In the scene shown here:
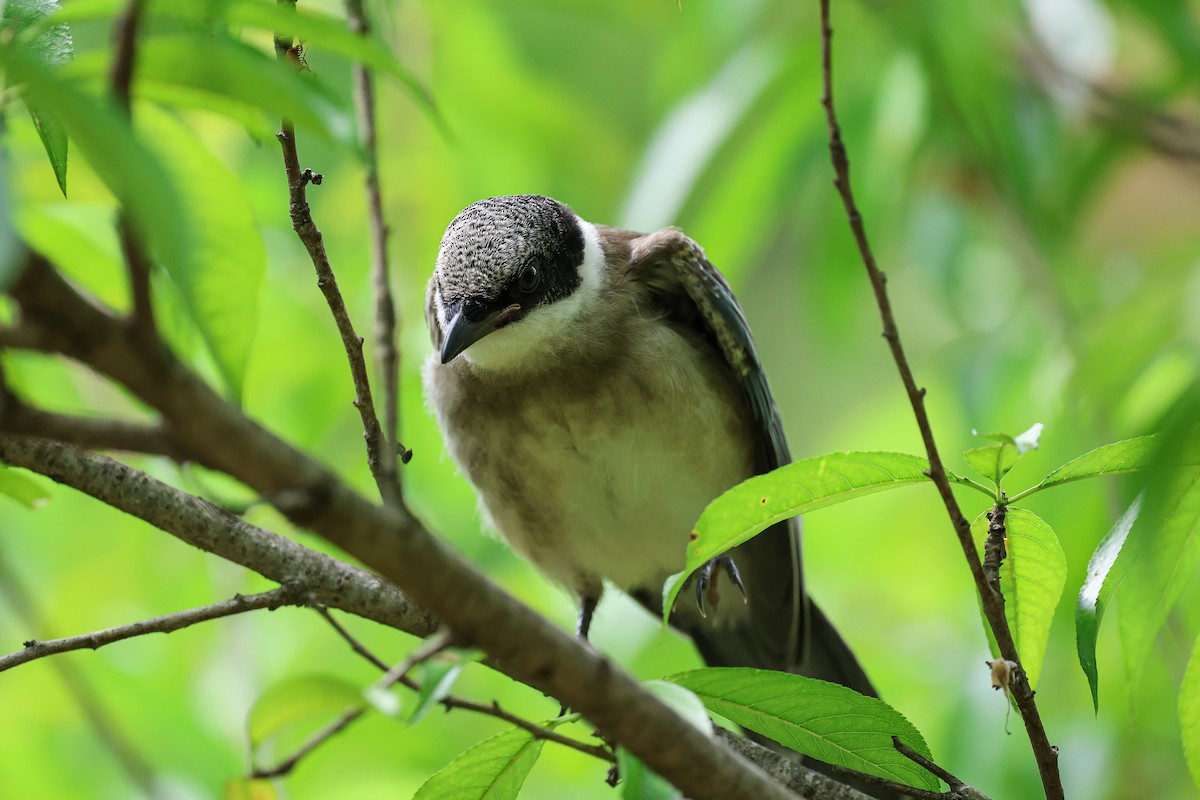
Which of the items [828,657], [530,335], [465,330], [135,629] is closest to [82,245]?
[465,330]

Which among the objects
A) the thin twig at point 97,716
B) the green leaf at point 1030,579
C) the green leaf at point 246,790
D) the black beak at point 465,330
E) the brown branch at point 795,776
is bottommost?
the green leaf at point 246,790

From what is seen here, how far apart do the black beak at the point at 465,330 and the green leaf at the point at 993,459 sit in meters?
1.59

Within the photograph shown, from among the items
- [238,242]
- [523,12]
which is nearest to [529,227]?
[238,242]

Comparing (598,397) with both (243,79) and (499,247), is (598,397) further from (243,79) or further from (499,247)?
(243,79)

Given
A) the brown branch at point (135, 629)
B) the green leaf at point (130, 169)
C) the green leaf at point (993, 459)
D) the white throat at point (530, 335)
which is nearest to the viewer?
the green leaf at point (130, 169)

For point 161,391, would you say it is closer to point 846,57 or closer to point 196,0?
point 196,0

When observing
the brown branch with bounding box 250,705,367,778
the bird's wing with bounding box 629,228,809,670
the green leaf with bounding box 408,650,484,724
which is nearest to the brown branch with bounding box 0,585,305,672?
the brown branch with bounding box 250,705,367,778

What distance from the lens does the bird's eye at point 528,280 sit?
344 cm

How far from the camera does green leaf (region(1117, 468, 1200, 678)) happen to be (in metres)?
1.73

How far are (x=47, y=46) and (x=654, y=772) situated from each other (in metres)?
1.19

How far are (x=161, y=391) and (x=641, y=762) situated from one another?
30.4 inches


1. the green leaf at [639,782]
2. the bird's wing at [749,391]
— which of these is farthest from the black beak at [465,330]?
the green leaf at [639,782]

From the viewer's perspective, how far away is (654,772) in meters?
1.57

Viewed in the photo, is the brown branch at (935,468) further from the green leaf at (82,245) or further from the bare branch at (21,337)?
the green leaf at (82,245)
